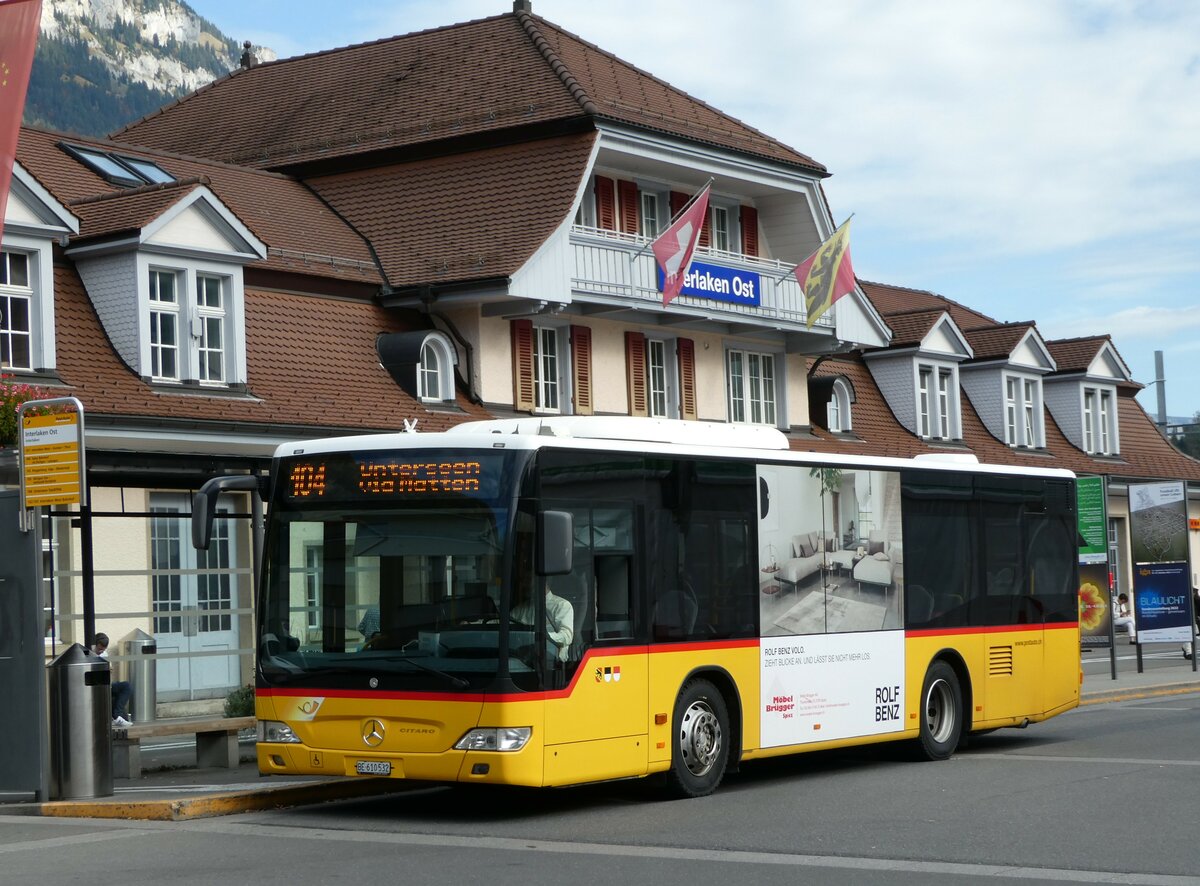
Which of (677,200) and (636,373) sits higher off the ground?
(677,200)

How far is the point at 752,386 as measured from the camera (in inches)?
1412

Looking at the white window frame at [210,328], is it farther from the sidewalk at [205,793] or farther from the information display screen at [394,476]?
the information display screen at [394,476]

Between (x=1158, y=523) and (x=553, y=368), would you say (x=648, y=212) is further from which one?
(x=1158, y=523)

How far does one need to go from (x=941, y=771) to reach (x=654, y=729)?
12.7 feet

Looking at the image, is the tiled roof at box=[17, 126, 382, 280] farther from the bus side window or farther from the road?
the bus side window

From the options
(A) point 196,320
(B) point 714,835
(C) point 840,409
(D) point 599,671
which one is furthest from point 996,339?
(B) point 714,835

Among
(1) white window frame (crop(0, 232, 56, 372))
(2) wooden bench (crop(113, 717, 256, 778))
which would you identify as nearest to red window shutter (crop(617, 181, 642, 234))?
(1) white window frame (crop(0, 232, 56, 372))

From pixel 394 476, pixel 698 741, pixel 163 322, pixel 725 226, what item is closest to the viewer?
pixel 394 476

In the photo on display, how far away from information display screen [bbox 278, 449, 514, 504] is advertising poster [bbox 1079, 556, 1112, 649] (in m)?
18.8

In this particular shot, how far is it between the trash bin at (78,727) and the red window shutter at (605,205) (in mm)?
18518

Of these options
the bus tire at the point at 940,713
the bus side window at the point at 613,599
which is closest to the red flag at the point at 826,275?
the bus tire at the point at 940,713

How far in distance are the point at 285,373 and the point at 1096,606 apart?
1394 cm

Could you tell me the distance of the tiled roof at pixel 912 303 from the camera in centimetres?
4728

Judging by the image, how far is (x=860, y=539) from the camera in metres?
16.6
